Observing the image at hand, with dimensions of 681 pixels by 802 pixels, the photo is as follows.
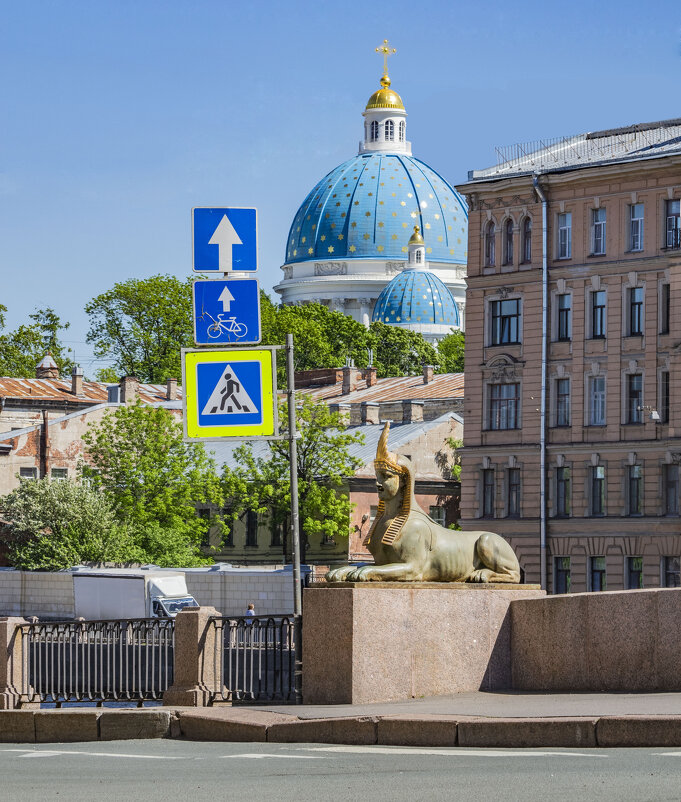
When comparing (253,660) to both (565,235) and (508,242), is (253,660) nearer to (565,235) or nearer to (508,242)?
(565,235)

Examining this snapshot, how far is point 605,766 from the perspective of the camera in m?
11.7

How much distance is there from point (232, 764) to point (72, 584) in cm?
5231

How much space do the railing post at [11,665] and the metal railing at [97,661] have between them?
0.14 ft

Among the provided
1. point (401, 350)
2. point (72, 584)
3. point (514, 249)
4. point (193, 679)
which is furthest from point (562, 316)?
point (401, 350)

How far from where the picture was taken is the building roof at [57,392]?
305ft

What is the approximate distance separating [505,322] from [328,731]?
167 feet

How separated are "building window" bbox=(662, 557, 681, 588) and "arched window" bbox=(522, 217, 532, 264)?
12.7 metres

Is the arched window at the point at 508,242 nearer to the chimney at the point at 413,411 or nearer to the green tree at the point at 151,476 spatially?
the green tree at the point at 151,476

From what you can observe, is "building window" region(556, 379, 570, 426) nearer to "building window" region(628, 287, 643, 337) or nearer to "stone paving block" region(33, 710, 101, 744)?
"building window" region(628, 287, 643, 337)

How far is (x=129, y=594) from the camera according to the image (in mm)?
58875

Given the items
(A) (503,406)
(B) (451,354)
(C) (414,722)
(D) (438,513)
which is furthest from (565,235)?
(B) (451,354)

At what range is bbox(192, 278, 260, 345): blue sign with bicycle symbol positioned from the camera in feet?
65.3

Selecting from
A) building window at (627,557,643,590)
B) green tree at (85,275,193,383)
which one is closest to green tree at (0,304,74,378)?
green tree at (85,275,193,383)

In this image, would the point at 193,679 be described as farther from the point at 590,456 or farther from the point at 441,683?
the point at 590,456
